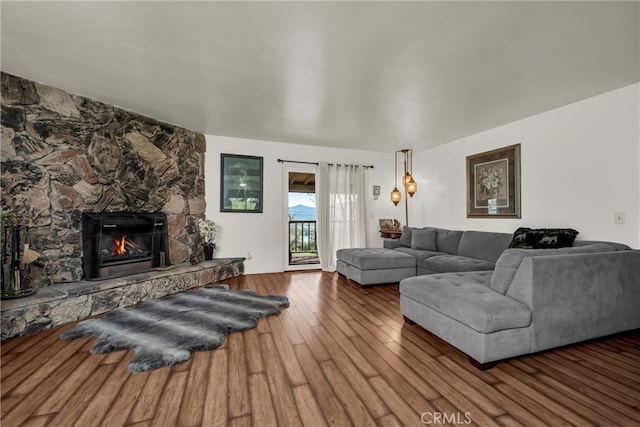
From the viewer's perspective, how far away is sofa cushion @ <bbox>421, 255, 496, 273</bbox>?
3590 mm

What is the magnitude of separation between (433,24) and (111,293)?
3943 millimetres

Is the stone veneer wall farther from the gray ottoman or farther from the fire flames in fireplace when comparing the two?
the gray ottoman

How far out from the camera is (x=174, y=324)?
8.77 ft

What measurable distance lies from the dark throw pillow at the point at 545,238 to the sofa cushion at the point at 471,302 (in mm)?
1026

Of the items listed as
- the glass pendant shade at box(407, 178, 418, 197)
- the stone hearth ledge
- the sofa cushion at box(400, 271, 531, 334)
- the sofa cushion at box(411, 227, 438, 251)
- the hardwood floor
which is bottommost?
the hardwood floor

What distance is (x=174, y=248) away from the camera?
4.28 meters

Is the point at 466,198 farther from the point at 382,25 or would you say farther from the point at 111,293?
the point at 111,293

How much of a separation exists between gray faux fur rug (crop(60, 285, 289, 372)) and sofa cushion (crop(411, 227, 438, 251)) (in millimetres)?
2655

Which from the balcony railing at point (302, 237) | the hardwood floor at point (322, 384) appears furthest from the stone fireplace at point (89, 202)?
the balcony railing at point (302, 237)

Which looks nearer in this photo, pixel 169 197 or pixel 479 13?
pixel 479 13

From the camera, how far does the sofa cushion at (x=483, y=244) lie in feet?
12.5

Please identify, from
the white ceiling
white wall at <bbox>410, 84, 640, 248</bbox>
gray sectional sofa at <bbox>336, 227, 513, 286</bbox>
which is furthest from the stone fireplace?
white wall at <bbox>410, 84, 640, 248</bbox>

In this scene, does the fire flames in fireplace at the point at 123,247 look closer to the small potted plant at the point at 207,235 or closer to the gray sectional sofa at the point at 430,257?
the small potted plant at the point at 207,235

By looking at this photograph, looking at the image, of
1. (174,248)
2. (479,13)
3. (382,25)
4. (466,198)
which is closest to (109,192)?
(174,248)
